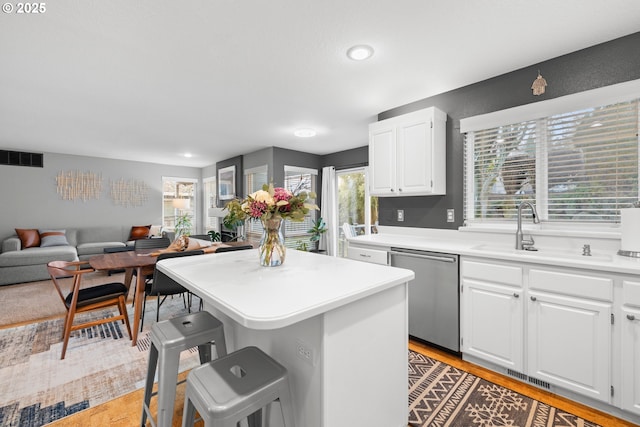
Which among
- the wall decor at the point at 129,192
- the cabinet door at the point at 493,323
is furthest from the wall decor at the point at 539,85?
the wall decor at the point at 129,192

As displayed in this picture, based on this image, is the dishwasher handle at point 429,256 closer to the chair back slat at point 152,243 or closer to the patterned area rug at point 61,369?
the patterned area rug at point 61,369

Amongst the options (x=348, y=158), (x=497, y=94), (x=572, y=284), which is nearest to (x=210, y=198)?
(x=348, y=158)

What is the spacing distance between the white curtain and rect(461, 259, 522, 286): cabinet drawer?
3.79 m

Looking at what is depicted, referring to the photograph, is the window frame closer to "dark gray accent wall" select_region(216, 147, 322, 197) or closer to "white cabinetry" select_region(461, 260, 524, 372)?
"white cabinetry" select_region(461, 260, 524, 372)

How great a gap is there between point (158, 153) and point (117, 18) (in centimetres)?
475

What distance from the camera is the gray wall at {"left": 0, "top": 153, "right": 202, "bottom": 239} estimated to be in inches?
225

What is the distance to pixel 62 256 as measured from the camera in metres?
5.15

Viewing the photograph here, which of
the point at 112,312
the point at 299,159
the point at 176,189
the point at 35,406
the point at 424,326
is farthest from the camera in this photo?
the point at 176,189

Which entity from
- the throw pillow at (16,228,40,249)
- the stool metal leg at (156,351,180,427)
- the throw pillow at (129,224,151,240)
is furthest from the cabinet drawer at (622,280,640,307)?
the throw pillow at (16,228,40,249)

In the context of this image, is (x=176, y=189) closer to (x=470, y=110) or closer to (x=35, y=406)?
(x=35, y=406)

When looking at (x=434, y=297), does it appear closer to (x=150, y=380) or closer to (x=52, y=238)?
(x=150, y=380)

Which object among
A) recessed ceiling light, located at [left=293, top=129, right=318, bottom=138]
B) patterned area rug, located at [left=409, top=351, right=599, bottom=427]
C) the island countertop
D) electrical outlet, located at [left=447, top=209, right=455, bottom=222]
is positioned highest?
recessed ceiling light, located at [left=293, top=129, right=318, bottom=138]

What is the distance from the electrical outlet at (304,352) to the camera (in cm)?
122

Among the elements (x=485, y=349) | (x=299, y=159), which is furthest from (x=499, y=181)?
(x=299, y=159)
